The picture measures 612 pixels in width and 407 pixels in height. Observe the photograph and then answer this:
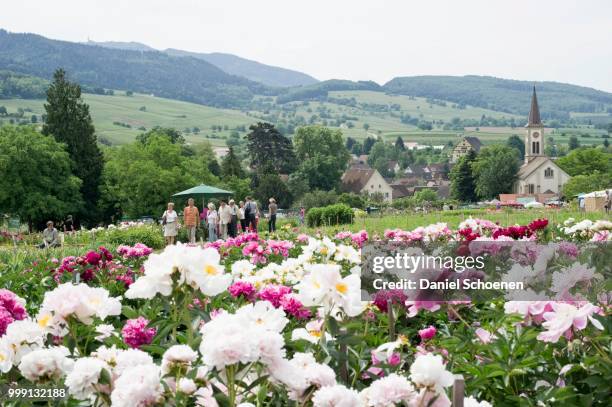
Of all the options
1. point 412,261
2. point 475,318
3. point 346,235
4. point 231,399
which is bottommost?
point 346,235

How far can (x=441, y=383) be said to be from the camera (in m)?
2.07

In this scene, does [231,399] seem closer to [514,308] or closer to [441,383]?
[441,383]

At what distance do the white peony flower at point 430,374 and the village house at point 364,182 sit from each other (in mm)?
121966

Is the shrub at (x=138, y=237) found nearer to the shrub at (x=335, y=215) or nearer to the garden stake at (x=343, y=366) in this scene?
the shrub at (x=335, y=215)

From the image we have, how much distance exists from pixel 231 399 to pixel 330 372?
274mm

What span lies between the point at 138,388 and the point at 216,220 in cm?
1962

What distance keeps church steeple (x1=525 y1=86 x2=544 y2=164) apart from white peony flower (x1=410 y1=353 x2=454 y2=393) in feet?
441

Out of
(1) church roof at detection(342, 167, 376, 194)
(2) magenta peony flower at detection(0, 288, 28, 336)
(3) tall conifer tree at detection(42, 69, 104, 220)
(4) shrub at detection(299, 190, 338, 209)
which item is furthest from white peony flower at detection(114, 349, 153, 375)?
(1) church roof at detection(342, 167, 376, 194)

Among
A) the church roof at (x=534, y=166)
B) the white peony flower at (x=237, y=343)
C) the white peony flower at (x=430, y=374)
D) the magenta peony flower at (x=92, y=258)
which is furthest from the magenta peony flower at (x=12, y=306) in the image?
the church roof at (x=534, y=166)

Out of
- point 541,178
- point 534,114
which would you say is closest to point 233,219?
point 541,178

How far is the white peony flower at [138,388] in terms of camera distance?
2070mm

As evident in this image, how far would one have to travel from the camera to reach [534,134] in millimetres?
134250

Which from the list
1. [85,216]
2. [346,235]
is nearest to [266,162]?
[85,216]

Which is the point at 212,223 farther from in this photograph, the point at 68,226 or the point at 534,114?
the point at 534,114
